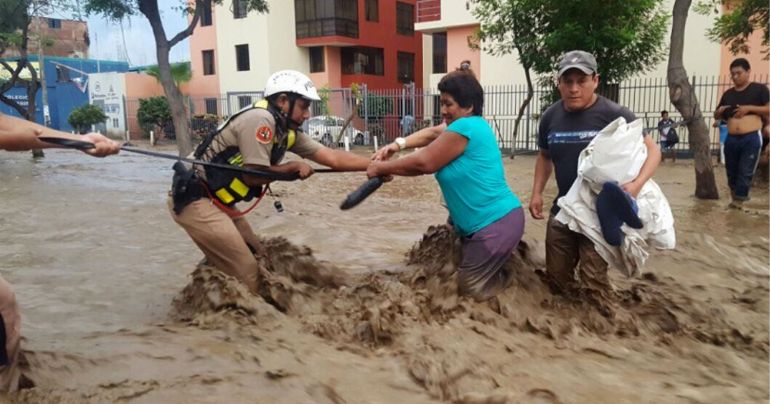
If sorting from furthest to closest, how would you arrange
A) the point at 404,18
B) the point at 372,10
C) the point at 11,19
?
the point at 404,18
the point at 372,10
the point at 11,19

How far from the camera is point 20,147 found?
3.00m

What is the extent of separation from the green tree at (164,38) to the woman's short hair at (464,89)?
43.1ft

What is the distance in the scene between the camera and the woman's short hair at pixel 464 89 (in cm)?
383

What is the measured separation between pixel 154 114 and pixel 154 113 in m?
0.05

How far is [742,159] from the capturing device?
8016 millimetres

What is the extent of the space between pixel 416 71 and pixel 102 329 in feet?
115

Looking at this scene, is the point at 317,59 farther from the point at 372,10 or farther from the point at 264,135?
the point at 264,135

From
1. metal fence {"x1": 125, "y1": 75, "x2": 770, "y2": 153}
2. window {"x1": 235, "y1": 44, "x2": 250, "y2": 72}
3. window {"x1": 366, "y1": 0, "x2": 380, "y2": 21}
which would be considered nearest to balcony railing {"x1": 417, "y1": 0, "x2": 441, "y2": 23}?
metal fence {"x1": 125, "y1": 75, "x2": 770, "y2": 153}

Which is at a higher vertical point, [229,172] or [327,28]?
[327,28]

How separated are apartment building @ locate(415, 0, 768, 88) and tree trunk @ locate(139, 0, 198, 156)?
1052cm

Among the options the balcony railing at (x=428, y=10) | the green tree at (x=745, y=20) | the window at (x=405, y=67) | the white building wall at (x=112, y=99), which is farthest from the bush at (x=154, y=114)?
the green tree at (x=745, y=20)

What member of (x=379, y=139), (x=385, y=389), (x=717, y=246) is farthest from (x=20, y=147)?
(x=379, y=139)

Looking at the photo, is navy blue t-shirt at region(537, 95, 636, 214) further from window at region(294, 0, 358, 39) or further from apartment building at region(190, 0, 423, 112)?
window at region(294, 0, 358, 39)

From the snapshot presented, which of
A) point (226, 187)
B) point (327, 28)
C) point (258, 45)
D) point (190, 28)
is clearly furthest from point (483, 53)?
point (226, 187)
